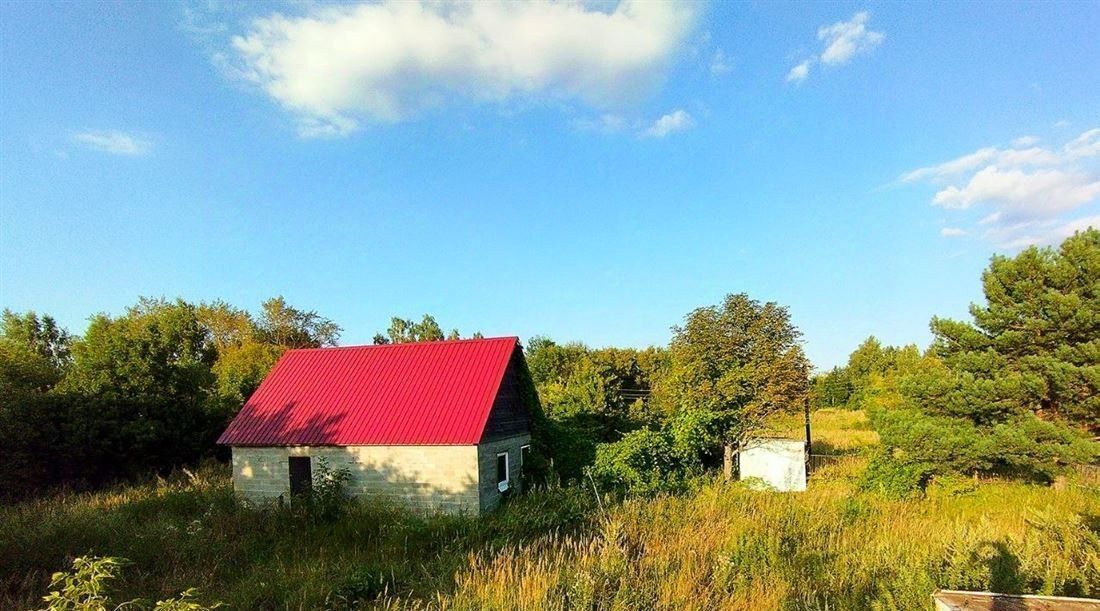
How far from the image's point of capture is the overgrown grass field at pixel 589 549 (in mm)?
6883

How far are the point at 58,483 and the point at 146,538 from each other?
35.4ft

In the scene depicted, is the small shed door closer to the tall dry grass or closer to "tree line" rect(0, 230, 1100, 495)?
"tree line" rect(0, 230, 1100, 495)

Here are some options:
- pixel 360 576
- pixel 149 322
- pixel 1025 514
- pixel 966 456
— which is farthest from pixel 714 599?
pixel 149 322

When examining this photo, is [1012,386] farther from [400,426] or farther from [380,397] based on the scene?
[380,397]

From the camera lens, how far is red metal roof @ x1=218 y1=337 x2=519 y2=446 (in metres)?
15.0

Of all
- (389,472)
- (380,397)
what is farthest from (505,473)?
(380,397)

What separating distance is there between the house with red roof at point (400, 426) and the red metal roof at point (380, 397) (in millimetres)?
34

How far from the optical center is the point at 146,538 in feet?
37.8

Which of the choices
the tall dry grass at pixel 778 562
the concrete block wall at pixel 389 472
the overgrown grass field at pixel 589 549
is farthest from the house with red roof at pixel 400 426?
the tall dry grass at pixel 778 562

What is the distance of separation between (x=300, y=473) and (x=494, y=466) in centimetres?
541

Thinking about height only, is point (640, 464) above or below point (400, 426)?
below

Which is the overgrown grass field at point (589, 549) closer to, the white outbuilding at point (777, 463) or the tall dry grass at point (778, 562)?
the tall dry grass at point (778, 562)

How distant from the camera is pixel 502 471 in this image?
15867mm

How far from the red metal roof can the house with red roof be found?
34 millimetres
